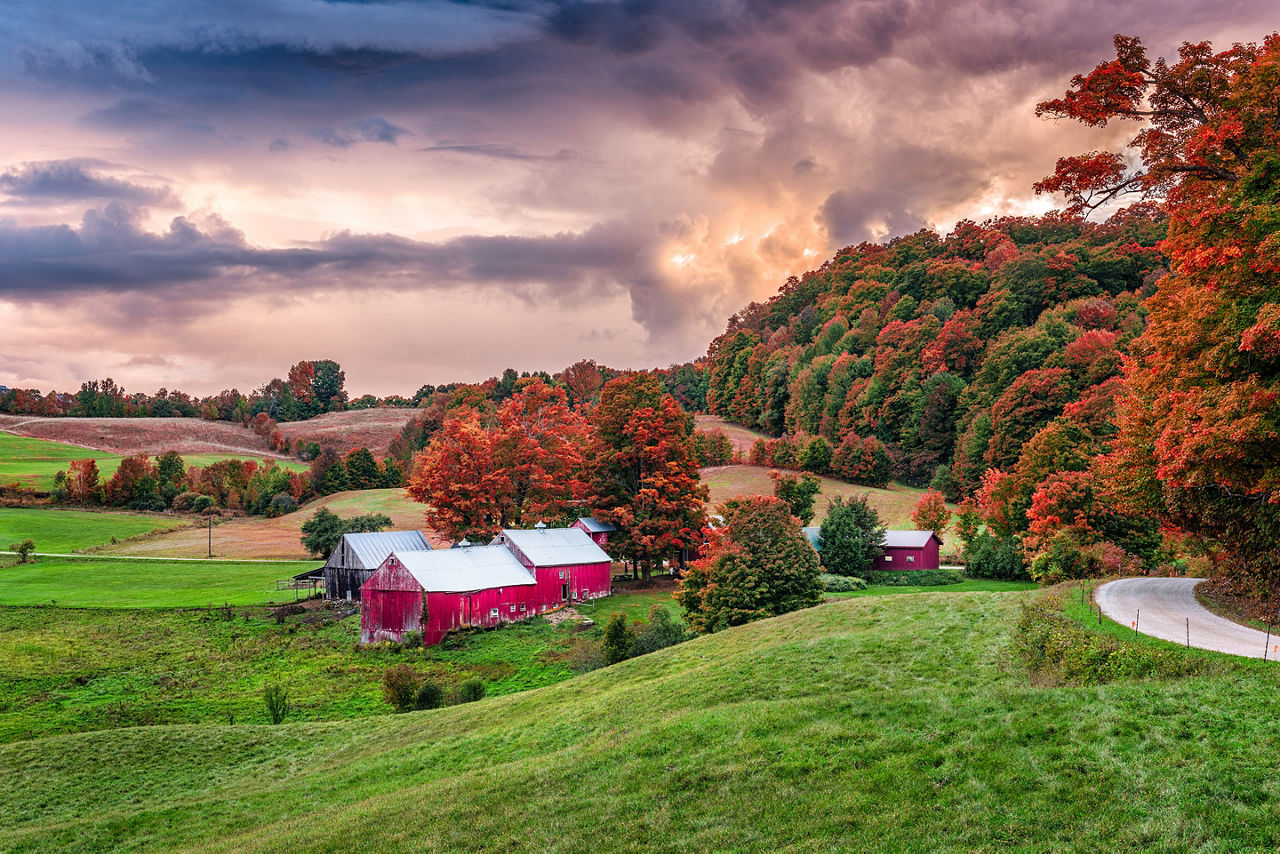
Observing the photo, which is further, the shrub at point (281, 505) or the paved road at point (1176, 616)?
the shrub at point (281, 505)

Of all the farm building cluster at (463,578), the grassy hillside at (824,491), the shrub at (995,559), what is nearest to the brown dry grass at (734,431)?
the grassy hillside at (824,491)

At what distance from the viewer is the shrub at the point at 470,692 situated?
24.9 m

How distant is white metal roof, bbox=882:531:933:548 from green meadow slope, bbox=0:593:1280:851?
1364 inches

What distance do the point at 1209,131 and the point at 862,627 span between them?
558 inches

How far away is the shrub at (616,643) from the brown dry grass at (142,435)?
385 feet

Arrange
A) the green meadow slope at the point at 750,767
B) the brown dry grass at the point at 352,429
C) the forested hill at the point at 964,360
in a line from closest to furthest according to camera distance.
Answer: the green meadow slope at the point at 750,767
the forested hill at the point at 964,360
the brown dry grass at the point at 352,429

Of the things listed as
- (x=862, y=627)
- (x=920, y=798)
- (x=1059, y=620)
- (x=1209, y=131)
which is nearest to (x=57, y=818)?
(x=920, y=798)

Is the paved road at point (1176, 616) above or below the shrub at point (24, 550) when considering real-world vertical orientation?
above

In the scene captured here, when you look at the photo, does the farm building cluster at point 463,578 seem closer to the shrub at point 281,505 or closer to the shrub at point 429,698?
the shrub at point 429,698

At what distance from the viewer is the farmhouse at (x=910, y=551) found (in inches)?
2106

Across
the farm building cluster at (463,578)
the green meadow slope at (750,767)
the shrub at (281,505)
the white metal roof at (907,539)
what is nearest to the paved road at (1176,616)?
the green meadow slope at (750,767)

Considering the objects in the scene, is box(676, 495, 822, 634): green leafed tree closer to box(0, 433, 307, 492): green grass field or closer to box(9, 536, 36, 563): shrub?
box(9, 536, 36, 563): shrub

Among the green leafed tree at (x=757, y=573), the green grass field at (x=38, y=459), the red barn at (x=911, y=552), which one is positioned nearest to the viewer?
the green leafed tree at (x=757, y=573)

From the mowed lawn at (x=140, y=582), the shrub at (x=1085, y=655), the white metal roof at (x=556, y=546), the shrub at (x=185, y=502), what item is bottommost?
the mowed lawn at (x=140, y=582)
